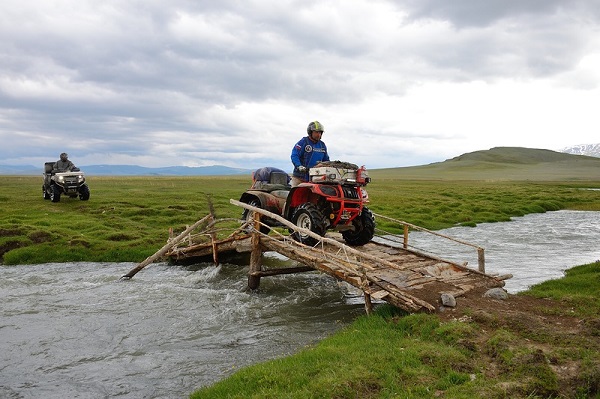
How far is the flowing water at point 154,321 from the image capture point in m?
8.18

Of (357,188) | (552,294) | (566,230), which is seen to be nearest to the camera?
(552,294)

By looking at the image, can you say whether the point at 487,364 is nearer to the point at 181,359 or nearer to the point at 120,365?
the point at 181,359

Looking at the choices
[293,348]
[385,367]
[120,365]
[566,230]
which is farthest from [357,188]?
[566,230]

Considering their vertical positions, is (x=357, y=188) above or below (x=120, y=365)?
above

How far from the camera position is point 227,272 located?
54.8 feet

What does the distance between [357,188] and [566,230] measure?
20.8 meters

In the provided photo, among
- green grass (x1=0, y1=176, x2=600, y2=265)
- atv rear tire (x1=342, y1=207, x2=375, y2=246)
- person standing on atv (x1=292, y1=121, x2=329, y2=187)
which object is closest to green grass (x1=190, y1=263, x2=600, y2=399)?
atv rear tire (x1=342, y1=207, x2=375, y2=246)

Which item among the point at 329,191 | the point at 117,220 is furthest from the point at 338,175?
the point at 117,220

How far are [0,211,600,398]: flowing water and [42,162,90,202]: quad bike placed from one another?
40.3 ft

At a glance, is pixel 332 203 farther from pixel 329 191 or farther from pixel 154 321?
pixel 154 321

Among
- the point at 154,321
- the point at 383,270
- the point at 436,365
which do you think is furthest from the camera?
the point at 383,270

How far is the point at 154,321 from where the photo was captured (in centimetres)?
1109

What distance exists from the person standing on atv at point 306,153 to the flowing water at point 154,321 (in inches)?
136

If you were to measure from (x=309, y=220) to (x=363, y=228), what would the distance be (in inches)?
82.8
